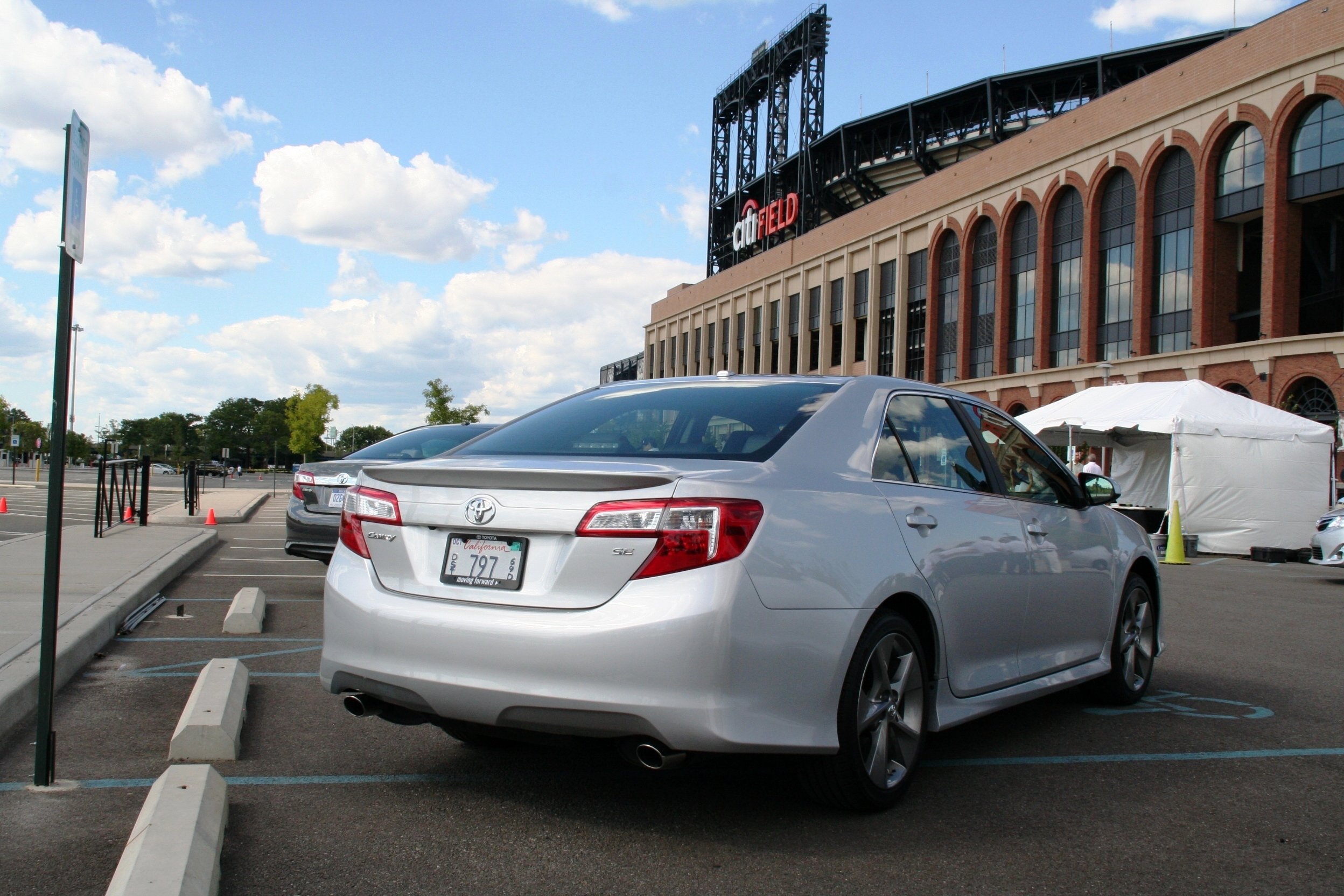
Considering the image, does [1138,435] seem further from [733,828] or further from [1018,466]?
[733,828]

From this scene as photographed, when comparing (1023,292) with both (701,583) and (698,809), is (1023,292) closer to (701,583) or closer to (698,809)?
(698,809)

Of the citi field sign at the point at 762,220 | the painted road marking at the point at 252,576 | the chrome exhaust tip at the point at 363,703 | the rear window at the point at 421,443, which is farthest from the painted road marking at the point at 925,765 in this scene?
the citi field sign at the point at 762,220

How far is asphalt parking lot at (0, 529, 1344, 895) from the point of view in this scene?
3348 mm

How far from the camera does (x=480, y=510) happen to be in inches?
146

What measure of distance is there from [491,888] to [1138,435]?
2367 cm

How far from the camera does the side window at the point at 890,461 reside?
427 cm

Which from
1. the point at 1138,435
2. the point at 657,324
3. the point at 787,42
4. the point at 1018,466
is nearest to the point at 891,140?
the point at 787,42

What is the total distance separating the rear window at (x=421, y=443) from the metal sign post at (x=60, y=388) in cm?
702

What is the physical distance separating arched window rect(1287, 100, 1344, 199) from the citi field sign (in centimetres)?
3663

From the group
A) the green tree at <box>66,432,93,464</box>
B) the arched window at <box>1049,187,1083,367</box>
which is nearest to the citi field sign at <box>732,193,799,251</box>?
Answer: the arched window at <box>1049,187,1083,367</box>

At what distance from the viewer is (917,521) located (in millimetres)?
4234

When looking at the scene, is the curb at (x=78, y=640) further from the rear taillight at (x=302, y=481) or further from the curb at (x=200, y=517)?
the curb at (x=200, y=517)

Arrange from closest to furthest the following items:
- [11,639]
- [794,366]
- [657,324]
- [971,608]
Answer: [971,608] → [11,639] → [794,366] → [657,324]

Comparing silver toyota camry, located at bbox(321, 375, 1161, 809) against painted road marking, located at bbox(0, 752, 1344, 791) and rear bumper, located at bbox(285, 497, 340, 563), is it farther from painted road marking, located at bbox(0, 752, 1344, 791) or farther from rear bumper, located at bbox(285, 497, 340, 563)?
rear bumper, located at bbox(285, 497, 340, 563)
